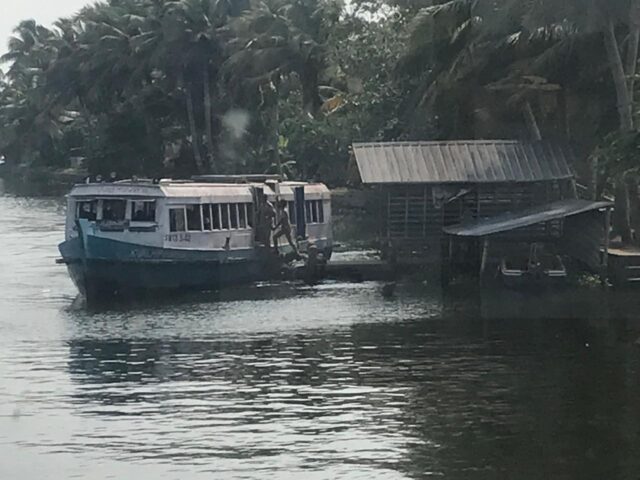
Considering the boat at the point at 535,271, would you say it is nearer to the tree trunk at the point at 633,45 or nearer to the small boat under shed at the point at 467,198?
the small boat under shed at the point at 467,198

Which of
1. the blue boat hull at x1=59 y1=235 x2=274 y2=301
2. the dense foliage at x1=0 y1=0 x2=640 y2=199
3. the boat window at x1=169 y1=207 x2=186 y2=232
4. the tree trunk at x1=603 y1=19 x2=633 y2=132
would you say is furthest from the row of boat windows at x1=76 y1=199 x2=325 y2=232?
the tree trunk at x1=603 y1=19 x2=633 y2=132

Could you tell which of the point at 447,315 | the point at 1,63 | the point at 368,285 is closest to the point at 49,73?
the point at 1,63

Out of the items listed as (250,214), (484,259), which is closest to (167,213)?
(250,214)

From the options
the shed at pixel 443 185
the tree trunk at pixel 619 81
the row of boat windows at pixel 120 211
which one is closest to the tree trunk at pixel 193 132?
the shed at pixel 443 185

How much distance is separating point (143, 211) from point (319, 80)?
28.6 meters

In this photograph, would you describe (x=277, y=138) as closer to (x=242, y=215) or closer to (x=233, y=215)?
(x=242, y=215)

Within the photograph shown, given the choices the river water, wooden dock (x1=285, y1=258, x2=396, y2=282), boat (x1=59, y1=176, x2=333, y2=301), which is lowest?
the river water

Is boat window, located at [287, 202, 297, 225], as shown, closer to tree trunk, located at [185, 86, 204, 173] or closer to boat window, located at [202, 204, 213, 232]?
boat window, located at [202, 204, 213, 232]

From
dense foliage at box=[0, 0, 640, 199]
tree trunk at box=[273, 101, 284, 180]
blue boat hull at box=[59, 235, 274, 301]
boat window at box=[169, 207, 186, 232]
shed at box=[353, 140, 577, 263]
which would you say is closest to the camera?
blue boat hull at box=[59, 235, 274, 301]

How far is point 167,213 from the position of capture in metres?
30.9

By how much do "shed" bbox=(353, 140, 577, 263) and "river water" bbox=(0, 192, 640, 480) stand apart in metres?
3.20

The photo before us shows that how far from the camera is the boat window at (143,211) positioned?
30.9m

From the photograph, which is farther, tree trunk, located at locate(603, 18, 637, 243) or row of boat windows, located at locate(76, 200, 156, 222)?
tree trunk, located at locate(603, 18, 637, 243)

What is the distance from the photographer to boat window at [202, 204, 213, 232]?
32250 millimetres
